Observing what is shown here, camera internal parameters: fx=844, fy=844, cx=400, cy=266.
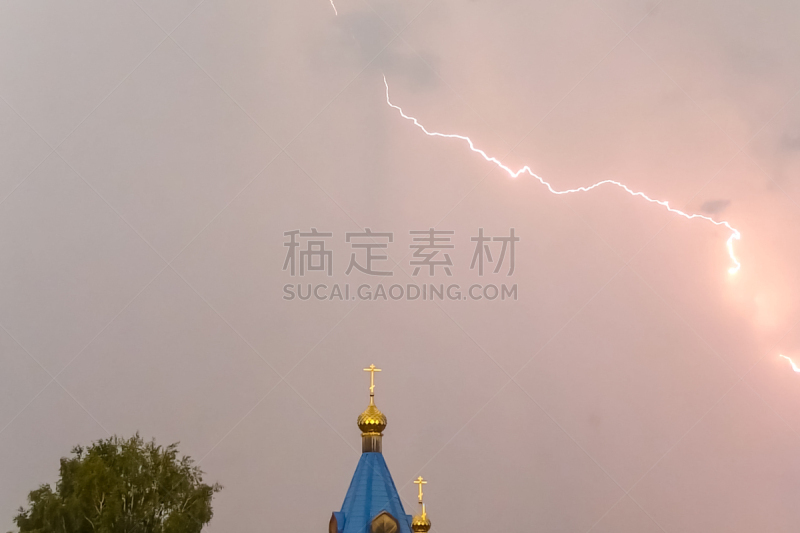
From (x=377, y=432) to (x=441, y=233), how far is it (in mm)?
7351

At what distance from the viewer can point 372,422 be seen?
73.9 feet

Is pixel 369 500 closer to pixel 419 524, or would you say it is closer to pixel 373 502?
pixel 373 502

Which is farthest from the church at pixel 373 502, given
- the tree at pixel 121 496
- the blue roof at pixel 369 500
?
the tree at pixel 121 496

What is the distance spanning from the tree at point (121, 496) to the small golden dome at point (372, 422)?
4366 millimetres

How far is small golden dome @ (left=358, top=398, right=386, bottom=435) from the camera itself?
22500 mm

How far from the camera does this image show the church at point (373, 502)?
20719mm

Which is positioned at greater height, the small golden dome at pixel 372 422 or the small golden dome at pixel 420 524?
the small golden dome at pixel 372 422

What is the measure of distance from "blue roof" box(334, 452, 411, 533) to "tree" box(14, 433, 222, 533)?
11.4 feet

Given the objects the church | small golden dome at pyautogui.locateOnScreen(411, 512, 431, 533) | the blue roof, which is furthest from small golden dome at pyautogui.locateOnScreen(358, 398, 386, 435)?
small golden dome at pyautogui.locateOnScreen(411, 512, 431, 533)

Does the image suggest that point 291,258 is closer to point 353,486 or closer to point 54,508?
point 353,486

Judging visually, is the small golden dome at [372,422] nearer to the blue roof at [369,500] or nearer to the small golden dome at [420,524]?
the blue roof at [369,500]

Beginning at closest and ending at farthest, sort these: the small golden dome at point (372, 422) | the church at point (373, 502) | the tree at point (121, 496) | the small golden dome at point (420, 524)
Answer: the tree at point (121, 496) < the church at point (373, 502) < the small golden dome at point (420, 524) < the small golden dome at point (372, 422)

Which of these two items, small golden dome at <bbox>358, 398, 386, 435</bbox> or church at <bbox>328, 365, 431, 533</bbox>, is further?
small golden dome at <bbox>358, 398, 386, 435</bbox>

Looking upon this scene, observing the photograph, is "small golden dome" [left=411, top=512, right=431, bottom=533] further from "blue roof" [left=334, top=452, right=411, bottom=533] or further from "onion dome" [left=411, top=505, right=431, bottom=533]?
"blue roof" [left=334, top=452, right=411, bottom=533]
